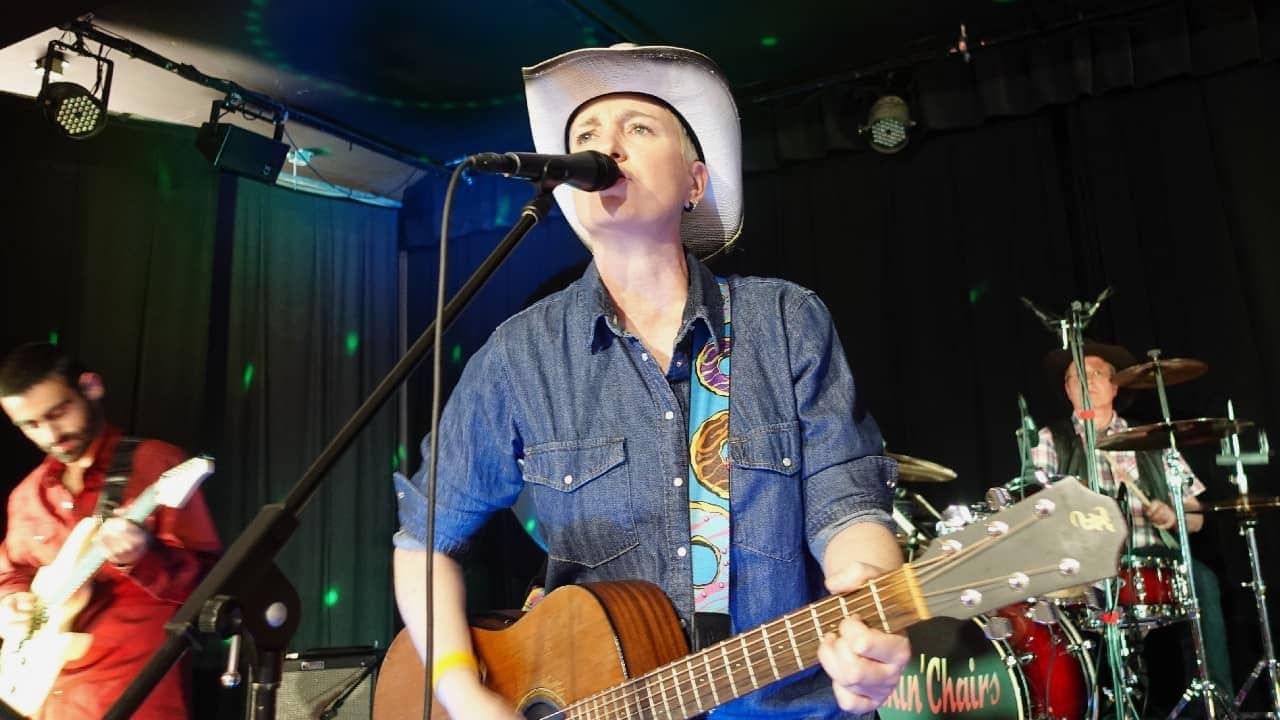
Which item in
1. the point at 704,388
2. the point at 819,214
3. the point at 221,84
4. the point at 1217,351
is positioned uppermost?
the point at 221,84

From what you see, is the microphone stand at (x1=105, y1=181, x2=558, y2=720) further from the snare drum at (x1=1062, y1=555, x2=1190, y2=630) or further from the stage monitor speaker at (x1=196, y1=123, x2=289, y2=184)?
the stage monitor speaker at (x1=196, y1=123, x2=289, y2=184)

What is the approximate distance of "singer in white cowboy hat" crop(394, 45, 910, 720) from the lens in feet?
5.87

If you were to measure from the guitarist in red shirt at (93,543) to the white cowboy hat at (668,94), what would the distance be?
2246mm

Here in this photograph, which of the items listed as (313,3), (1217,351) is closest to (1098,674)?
(1217,351)

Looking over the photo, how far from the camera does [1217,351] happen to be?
5.98m

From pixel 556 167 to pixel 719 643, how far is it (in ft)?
2.77

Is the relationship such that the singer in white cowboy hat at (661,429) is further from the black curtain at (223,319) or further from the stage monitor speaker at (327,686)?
the black curtain at (223,319)

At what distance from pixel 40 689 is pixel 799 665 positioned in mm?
3179

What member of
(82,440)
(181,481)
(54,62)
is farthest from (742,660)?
(54,62)

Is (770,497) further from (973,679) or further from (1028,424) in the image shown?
(1028,424)

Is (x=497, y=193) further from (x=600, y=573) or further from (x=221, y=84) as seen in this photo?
(x=600, y=573)

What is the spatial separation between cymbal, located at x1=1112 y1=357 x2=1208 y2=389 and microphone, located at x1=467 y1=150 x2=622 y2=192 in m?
4.20

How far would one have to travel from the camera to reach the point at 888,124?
21.4ft

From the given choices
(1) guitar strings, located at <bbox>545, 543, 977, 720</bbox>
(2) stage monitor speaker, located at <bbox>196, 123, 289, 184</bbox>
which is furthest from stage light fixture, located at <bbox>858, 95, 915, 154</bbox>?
(1) guitar strings, located at <bbox>545, 543, 977, 720</bbox>
